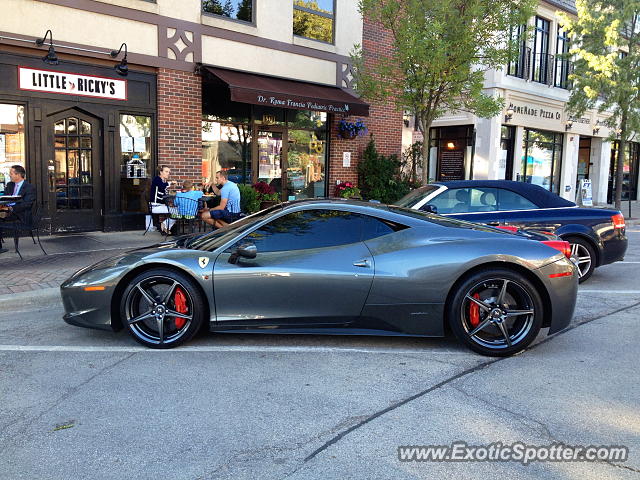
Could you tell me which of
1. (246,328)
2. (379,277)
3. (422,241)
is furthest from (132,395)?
(422,241)

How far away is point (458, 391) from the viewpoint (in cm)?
412

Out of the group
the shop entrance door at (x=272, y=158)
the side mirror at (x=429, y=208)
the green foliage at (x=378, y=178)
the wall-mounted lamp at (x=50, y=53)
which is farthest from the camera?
the green foliage at (x=378, y=178)

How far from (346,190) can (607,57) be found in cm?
997

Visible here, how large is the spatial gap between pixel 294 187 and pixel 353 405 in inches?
459

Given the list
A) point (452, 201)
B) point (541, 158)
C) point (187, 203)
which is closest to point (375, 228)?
point (452, 201)

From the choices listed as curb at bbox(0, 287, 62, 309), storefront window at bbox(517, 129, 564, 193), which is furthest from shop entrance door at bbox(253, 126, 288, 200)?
storefront window at bbox(517, 129, 564, 193)

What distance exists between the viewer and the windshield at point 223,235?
16.8 ft

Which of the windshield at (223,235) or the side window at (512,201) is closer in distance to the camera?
the windshield at (223,235)

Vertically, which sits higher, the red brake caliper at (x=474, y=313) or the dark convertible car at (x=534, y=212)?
the dark convertible car at (x=534, y=212)

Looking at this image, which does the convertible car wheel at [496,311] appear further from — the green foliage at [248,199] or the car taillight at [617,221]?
the green foliage at [248,199]

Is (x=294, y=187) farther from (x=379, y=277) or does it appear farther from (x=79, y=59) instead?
(x=379, y=277)

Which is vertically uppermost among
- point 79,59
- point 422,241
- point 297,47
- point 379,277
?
point 297,47

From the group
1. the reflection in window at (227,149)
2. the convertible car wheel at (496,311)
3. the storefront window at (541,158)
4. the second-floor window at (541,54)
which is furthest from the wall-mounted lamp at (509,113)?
the convertible car wheel at (496,311)

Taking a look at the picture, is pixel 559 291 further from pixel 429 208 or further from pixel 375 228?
pixel 429 208
